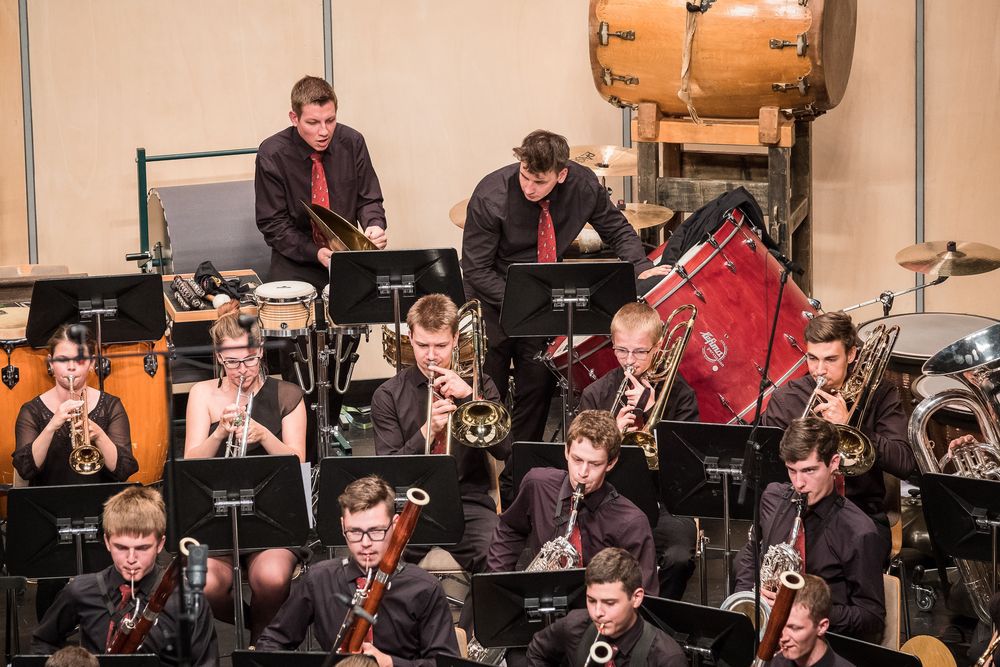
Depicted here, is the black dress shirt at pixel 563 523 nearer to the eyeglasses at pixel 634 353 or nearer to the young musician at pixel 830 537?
the young musician at pixel 830 537

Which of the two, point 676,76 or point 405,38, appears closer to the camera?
point 676,76

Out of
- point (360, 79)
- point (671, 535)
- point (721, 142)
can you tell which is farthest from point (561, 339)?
point (360, 79)

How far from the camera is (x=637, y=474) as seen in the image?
203 inches

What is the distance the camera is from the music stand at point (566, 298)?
5777mm

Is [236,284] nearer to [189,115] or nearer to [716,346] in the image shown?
[189,115]

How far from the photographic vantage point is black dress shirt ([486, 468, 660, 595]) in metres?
4.98

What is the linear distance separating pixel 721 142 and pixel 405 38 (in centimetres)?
241

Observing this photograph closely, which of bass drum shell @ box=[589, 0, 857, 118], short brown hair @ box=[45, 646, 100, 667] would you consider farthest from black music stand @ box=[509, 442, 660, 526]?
bass drum shell @ box=[589, 0, 857, 118]

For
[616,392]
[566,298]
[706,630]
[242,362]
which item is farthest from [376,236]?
[706,630]

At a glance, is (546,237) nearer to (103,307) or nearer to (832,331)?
(832,331)

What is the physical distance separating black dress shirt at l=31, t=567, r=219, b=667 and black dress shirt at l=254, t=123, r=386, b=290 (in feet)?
Answer: 8.96

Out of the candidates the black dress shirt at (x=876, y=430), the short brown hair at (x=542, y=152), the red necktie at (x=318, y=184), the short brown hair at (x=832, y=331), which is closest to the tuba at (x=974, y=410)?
the black dress shirt at (x=876, y=430)

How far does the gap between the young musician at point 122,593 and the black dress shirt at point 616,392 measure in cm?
191

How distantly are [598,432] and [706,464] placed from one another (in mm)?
432
